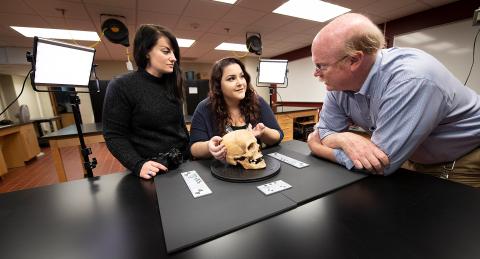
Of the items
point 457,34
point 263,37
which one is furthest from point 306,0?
point 457,34

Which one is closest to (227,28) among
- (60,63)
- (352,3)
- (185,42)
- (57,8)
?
(185,42)

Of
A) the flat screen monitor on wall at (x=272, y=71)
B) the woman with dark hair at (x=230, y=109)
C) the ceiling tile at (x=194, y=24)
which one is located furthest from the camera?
the ceiling tile at (x=194, y=24)

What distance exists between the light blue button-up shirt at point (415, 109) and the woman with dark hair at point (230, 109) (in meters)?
0.50

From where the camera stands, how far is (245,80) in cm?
136

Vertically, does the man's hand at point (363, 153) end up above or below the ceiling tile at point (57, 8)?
below

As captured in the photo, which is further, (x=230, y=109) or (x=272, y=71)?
(x=272, y=71)

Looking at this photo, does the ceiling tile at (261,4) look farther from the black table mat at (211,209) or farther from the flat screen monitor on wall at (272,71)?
the black table mat at (211,209)

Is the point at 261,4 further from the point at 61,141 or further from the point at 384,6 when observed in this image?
the point at 61,141

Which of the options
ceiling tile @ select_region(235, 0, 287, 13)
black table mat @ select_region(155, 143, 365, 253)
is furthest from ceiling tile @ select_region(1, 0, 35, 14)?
black table mat @ select_region(155, 143, 365, 253)

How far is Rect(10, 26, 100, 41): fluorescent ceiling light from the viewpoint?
13.2ft

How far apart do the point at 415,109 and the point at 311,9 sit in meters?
3.74

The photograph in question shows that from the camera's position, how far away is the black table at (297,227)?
42cm

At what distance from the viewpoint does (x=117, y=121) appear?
99 centimetres

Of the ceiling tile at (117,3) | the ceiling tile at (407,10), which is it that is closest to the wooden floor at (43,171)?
the ceiling tile at (117,3)
